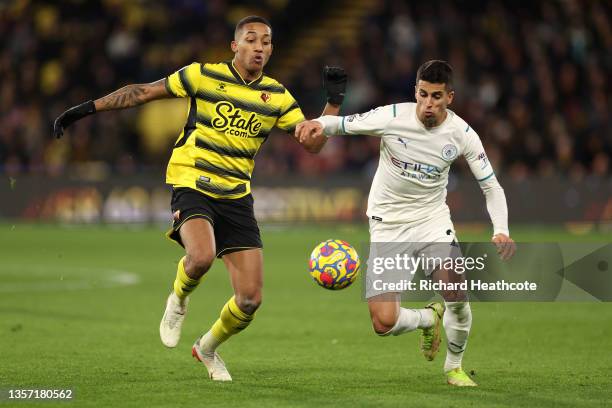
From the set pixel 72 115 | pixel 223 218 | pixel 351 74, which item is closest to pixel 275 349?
pixel 223 218

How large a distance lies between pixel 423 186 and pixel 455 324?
973 millimetres

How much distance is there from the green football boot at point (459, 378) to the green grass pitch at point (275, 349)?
0.13m

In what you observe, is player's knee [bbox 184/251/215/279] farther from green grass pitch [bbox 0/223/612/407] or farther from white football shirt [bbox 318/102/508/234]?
white football shirt [bbox 318/102/508/234]

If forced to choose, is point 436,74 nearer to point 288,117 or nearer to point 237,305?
point 288,117

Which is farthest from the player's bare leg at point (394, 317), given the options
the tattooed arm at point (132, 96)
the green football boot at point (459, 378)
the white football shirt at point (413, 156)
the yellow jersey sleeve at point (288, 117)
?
the tattooed arm at point (132, 96)

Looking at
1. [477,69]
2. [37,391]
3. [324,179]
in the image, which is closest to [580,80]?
[477,69]

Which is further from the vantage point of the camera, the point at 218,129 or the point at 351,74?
the point at 351,74

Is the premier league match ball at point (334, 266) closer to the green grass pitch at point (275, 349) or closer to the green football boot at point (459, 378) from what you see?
the green grass pitch at point (275, 349)

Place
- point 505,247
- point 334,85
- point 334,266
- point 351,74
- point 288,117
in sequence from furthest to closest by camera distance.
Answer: point 351,74 → point 288,117 → point 334,85 → point 334,266 → point 505,247

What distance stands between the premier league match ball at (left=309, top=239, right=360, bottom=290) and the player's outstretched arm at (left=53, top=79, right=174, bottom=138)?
1562 millimetres

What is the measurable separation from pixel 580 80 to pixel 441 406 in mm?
18779

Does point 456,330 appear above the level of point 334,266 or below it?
below

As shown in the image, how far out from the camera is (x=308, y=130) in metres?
7.99

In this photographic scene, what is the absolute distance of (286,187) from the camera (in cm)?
2289
